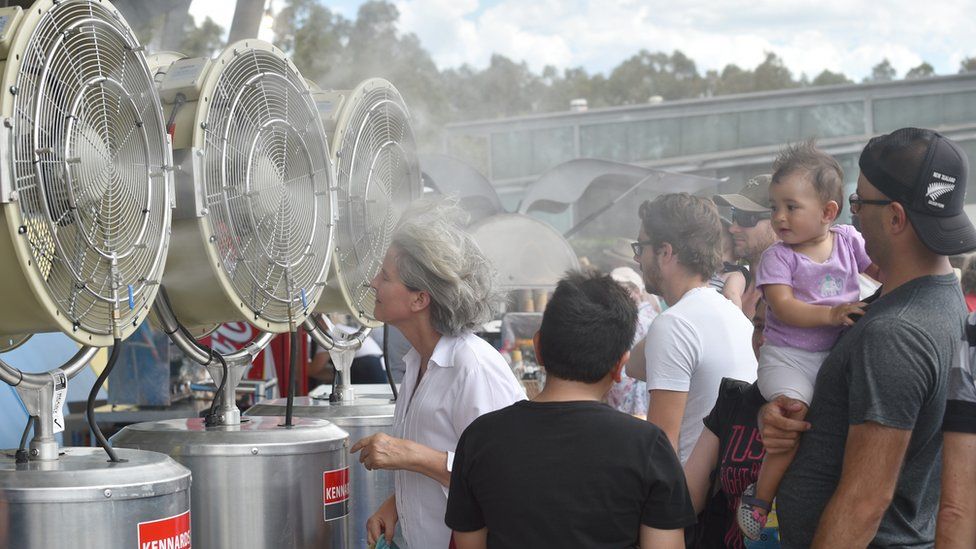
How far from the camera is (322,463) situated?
3.06 m

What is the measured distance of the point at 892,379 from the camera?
2.12m

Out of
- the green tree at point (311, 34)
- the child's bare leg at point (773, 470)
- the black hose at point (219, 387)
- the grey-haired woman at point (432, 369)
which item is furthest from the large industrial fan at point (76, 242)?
the green tree at point (311, 34)

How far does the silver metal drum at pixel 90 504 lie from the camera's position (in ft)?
7.02

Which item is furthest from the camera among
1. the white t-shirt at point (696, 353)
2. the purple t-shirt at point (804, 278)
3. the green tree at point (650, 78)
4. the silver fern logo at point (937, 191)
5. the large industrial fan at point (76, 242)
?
the green tree at point (650, 78)

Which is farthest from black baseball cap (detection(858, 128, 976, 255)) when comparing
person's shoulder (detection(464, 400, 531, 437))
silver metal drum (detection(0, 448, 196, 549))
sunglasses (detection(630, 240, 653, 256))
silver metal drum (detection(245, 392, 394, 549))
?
silver metal drum (detection(245, 392, 394, 549))

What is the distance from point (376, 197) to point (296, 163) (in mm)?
639

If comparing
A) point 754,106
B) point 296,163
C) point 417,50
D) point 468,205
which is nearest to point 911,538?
point 296,163

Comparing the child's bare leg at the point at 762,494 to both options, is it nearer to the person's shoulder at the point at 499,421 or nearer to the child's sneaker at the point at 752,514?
the child's sneaker at the point at 752,514

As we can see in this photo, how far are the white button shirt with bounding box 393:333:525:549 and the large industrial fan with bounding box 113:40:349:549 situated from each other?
300mm

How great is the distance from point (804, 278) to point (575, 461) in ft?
3.06

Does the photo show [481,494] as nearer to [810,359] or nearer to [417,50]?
[810,359]

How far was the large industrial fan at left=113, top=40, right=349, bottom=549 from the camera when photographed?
284cm

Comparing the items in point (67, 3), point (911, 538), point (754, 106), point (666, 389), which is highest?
point (754, 106)

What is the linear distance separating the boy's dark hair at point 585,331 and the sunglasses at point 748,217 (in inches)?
87.4
